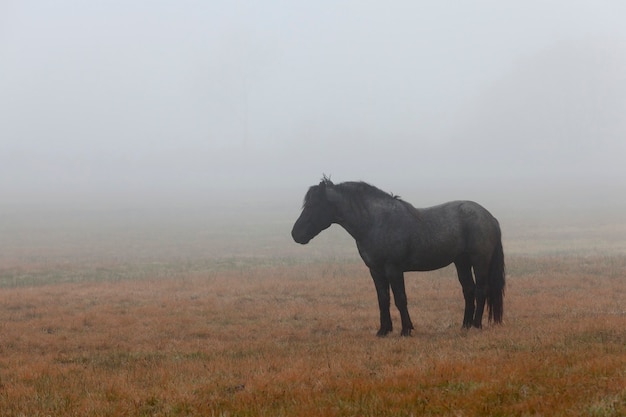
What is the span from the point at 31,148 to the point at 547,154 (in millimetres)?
143367

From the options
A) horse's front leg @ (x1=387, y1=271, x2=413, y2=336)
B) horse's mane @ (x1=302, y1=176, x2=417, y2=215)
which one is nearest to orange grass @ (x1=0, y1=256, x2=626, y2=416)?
horse's front leg @ (x1=387, y1=271, x2=413, y2=336)

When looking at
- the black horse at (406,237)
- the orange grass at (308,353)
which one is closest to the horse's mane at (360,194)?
the black horse at (406,237)

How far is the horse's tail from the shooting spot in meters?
13.8

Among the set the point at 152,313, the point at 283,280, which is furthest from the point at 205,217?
the point at 152,313

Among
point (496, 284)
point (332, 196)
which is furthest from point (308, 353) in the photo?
point (496, 284)

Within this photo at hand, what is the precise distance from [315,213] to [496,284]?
3.92 meters

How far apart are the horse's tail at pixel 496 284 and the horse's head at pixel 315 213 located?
3.36 meters

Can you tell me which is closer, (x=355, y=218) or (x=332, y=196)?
(x=355, y=218)

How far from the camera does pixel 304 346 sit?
12414 mm

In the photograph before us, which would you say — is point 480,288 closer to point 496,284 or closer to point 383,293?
point 496,284

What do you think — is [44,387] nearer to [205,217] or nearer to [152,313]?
[152,313]

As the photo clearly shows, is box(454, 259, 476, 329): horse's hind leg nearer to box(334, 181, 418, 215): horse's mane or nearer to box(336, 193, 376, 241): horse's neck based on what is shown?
box(334, 181, 418, 215): horse's mane

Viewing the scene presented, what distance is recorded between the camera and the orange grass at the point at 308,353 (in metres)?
7.42

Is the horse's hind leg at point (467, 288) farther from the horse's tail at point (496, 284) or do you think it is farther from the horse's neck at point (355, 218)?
the horse's neck at point (355, 218)
